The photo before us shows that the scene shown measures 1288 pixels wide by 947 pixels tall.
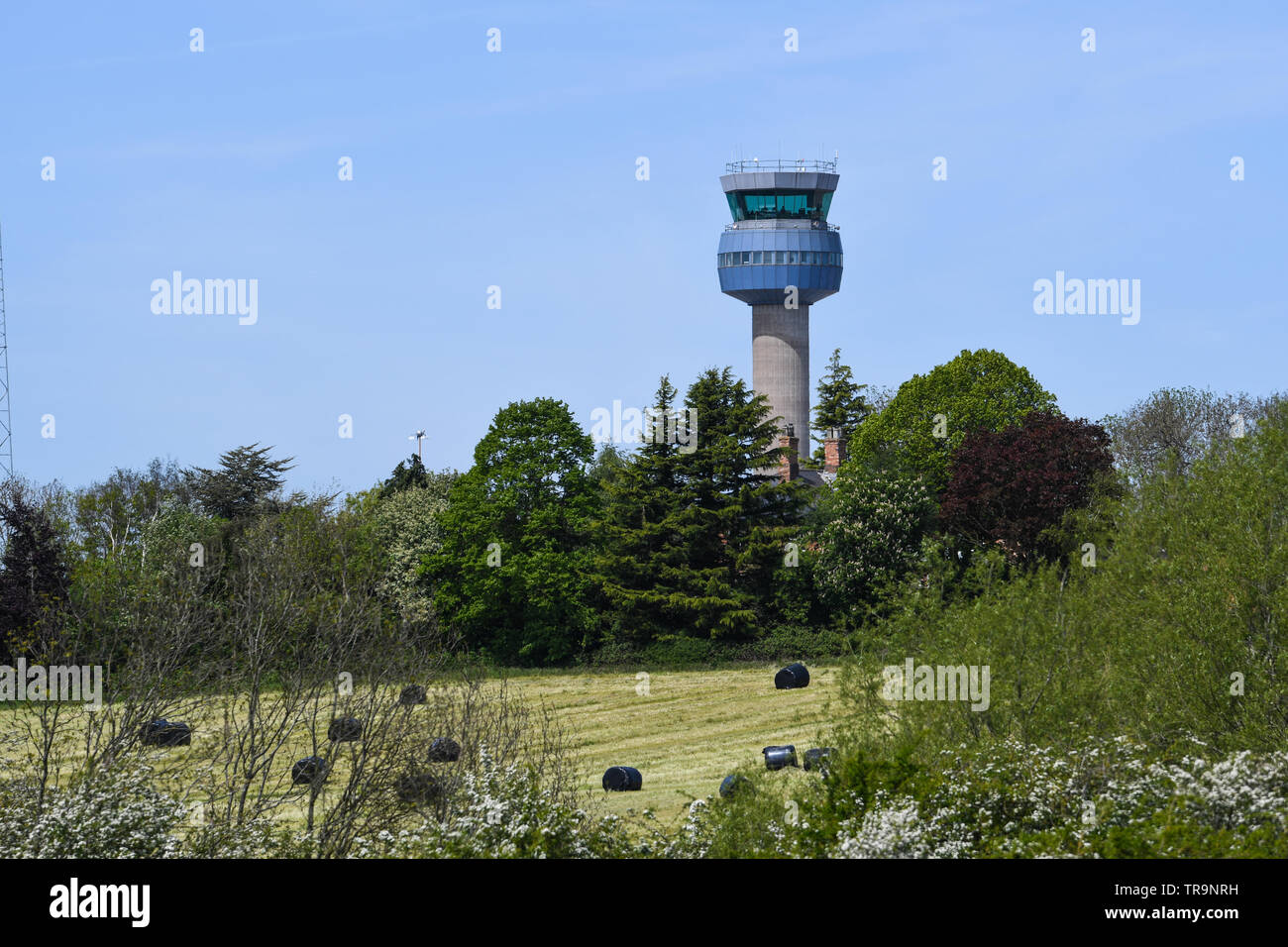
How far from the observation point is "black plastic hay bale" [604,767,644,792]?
4462 cm

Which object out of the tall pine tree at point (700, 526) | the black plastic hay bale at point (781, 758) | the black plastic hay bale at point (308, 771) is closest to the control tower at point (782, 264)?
the tall pine tree at point (700, 526)

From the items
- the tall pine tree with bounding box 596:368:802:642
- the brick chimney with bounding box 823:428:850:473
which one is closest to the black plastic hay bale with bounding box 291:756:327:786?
the tall pine tree with bounding box 596:368:802:642

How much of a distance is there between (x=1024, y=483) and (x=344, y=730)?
2177 inches

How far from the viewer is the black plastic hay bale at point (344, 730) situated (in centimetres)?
2583

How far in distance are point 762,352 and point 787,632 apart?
59075 mm

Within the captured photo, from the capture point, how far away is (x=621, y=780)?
44.7 metres

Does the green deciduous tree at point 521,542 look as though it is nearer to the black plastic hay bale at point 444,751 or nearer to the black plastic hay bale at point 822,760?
the black plastic hay bale at point 822,760

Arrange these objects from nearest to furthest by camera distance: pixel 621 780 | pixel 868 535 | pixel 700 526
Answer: pixel 621 780
pixel 868 535
pixel 700 526

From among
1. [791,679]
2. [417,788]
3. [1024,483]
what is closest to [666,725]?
[791,679]

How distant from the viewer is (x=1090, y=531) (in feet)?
212

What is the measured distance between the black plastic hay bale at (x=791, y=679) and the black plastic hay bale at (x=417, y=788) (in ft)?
134

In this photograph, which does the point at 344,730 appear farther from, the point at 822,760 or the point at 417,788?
the point at 822,760
